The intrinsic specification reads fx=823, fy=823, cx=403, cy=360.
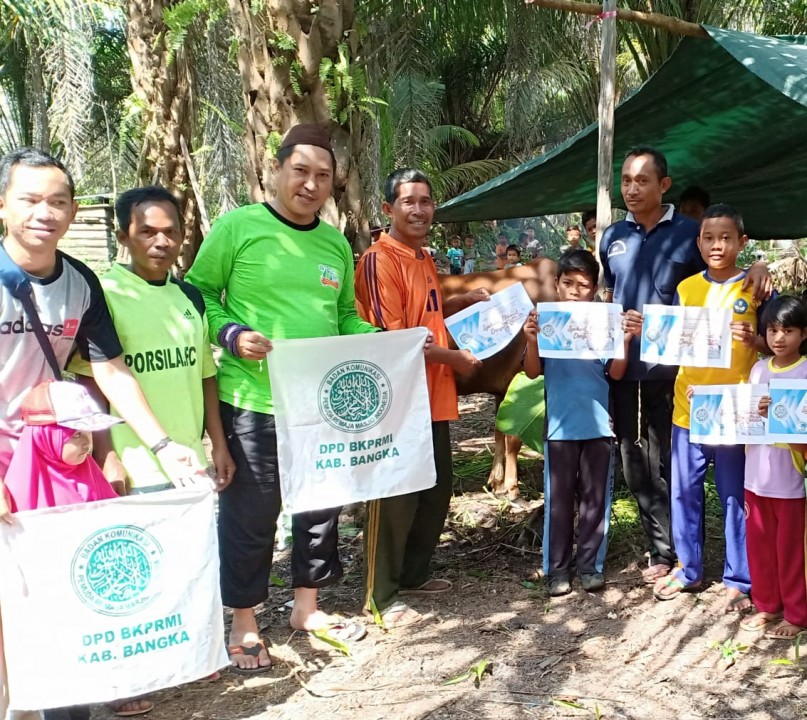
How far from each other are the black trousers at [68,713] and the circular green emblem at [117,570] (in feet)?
1.18

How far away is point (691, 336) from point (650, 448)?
2.31 feet

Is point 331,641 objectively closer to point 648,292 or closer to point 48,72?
point 648,292

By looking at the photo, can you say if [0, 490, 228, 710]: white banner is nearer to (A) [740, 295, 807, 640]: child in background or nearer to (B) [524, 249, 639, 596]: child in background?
(B) [524, 249, 639, 596]: child in background

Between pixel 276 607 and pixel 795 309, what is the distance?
255 cm

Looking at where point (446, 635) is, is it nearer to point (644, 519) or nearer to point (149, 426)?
point (644, 519)

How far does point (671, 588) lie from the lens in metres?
3.66

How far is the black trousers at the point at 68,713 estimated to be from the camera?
2.43m

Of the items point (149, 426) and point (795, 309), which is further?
point (795, 309)

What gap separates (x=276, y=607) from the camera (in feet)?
12.4

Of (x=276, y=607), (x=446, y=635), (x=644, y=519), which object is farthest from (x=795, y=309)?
(x=276, y=607)

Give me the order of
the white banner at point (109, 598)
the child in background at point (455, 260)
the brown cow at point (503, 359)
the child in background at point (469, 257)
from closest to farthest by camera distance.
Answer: the white banner at point (109, 598) → the brown cow at point (503, 359) → the child in background at point (455, 260) → the child in background at point (469, 257)

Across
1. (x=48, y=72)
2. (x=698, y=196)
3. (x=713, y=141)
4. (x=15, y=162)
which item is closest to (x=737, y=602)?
(x=698, y=196)

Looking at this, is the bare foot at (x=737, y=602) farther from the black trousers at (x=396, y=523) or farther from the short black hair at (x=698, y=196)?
the short black hair at (x=698, y=196)

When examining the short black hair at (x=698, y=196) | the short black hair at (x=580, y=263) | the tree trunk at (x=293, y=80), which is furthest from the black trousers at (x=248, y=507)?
the short black hair at (x=698, y=196)
